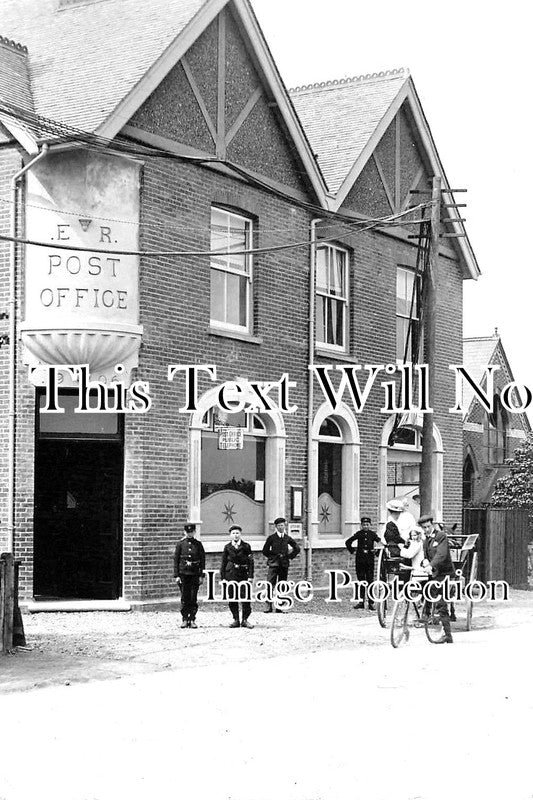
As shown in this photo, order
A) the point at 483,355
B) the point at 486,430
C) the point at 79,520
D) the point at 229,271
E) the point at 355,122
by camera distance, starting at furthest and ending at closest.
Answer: the point at 483,355 < the point at 486,430 < the point at 355,122 < the point at 229,271 < the point at 79,520

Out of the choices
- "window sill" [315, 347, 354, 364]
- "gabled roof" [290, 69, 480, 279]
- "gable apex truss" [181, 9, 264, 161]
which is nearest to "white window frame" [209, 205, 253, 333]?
"gable apex truss" [181, 9, 264, 161]

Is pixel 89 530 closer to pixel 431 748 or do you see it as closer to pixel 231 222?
pixel 231 222

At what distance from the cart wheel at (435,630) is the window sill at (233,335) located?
19.3 feet

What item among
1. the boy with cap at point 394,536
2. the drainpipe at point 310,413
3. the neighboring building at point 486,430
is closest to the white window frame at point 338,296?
the drainpipe at point 310,413

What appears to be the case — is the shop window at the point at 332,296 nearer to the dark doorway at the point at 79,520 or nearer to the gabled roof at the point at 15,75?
the dark doorway at the point at 79,520

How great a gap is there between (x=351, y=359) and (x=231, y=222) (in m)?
4.11

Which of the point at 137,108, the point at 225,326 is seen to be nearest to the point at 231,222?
the point at 225,326

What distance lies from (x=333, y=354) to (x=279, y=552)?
5.11 m

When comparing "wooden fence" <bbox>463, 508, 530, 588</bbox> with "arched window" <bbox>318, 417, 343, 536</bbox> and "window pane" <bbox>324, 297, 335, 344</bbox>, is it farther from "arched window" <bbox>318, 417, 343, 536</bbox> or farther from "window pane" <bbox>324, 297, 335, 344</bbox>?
"window pane" <bbox>324, 297, 335, 344</bbox>

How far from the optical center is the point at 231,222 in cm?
2095

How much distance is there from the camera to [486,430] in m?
47.0

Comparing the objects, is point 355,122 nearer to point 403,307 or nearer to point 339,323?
point 403,307

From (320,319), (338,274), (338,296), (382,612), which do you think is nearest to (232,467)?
(320,319)

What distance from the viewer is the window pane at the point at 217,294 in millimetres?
20484
